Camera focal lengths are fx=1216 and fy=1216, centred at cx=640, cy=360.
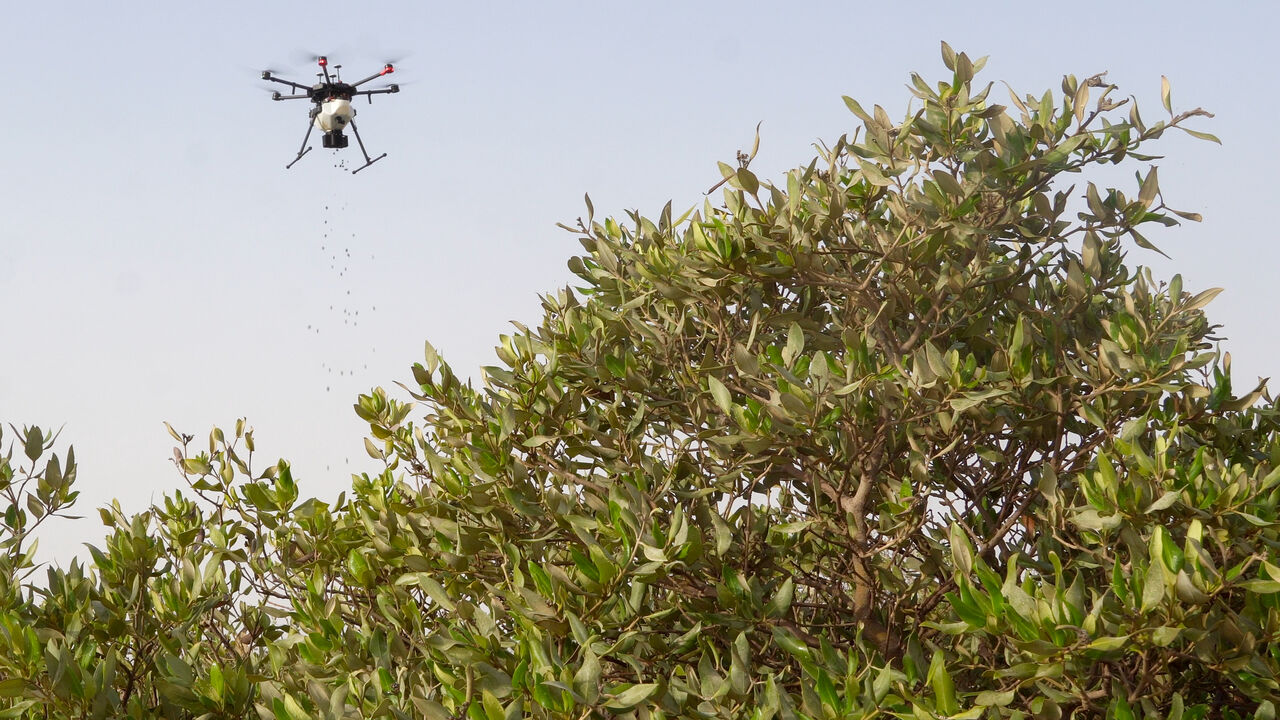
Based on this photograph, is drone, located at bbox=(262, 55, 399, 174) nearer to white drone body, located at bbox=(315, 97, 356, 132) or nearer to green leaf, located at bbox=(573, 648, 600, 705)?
white drone body, located at bbox=(315, 97, 356, 132)

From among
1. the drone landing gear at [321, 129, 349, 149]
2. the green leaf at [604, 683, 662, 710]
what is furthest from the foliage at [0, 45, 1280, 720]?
the drone landing gear at [321, 129, 349, 149]

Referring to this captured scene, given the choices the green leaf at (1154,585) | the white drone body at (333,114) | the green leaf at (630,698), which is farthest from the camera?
the white drone body at (333,114)

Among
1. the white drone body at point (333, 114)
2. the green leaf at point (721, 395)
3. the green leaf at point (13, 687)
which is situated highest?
the white drone body at point (333, 114)

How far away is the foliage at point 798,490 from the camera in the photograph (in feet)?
15.1

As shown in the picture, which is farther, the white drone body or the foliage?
the white drone body

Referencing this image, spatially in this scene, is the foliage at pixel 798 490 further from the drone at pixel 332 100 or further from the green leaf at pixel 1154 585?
the drone at pixel 332 100

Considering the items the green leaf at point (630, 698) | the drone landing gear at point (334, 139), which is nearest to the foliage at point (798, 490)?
the green leaf at point (630, 698)

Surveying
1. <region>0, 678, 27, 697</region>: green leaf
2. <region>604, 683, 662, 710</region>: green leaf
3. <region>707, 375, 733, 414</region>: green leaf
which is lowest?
<region>604, 683, 662, 710</region>: green leaf

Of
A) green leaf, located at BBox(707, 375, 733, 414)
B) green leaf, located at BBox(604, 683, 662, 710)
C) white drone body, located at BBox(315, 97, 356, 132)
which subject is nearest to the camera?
green leaf, located at BBox(604, 683, 662, 710)

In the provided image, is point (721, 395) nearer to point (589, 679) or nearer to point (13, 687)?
point (589, 679)

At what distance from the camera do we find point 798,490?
617 cm

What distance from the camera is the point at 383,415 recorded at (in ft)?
23.6

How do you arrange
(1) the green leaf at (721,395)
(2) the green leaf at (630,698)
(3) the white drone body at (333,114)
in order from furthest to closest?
1. (3) the white drone body at (333,114)
2. (1) the green leaf at (721,395)
3. (2) the green leaf at (630,698)

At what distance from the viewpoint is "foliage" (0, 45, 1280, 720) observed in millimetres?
4609
